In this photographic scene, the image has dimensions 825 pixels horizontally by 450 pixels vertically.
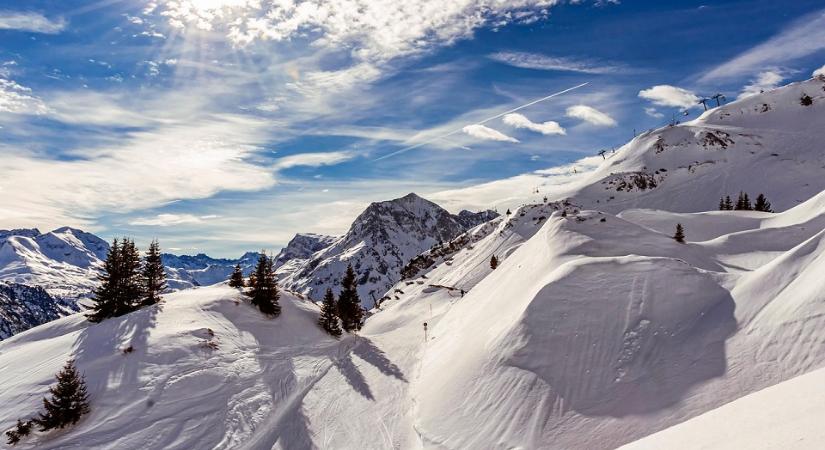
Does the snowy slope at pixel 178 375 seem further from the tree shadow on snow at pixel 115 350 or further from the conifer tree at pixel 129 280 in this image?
the conifer tree at pixel 129 280

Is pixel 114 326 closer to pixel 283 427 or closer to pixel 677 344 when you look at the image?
pixel 283 427

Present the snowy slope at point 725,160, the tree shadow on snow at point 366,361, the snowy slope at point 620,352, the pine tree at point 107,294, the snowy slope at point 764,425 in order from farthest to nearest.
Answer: the snowy slope at point 725,160, the pine tree at point 107,294, the tree shadow on snow at point 366,361, the snowy slope at point 620,352, the snowy slope at point 764,425

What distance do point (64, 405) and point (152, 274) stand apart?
28523 millimetres

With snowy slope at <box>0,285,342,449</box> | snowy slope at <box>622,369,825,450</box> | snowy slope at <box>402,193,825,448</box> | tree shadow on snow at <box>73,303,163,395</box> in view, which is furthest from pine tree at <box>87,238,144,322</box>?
snowy slope at <box>622,369,825,450</box>

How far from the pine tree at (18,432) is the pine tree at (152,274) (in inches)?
899

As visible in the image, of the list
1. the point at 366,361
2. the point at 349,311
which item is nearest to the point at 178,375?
the point at 366,361

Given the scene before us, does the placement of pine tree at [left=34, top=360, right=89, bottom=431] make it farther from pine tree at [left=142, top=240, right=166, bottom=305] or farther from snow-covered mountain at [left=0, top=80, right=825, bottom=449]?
pine tree at [left=142, top=240, right=166, bottom=305]

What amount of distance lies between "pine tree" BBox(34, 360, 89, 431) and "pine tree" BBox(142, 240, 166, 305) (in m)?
21.8

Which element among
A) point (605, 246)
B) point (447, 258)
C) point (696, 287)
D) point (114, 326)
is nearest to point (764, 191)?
point (447, 258)

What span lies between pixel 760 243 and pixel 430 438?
4166 cm

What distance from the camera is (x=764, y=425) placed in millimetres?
8070

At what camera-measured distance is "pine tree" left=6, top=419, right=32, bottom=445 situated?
69.5 feet

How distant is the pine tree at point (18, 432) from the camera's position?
69.5 feet

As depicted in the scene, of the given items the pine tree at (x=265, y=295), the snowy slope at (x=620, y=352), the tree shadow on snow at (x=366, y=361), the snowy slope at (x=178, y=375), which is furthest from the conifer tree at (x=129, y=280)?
the snowy slope at (x=620, y=352)
